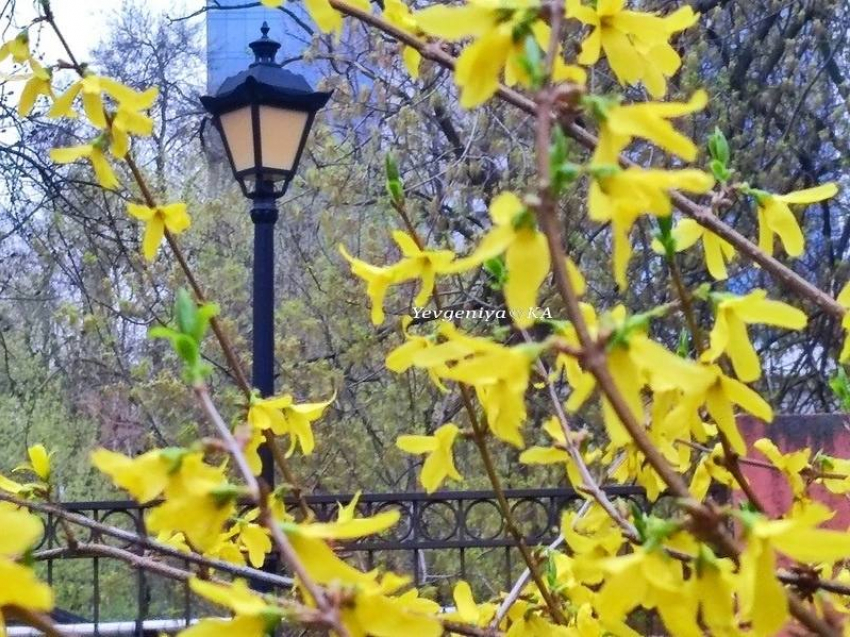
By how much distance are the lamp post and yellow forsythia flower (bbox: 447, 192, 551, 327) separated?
227cm

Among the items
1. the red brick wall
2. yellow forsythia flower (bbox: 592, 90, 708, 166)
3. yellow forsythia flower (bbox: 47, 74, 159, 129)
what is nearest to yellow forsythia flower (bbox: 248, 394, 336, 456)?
yellow forsythia flower (bbox: 47, 74, 159, 129)

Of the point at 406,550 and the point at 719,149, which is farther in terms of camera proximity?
the point at 406,550

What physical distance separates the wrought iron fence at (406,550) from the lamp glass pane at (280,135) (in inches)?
40.8

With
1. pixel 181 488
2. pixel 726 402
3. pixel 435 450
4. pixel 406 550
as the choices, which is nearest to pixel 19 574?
pixel 181 488

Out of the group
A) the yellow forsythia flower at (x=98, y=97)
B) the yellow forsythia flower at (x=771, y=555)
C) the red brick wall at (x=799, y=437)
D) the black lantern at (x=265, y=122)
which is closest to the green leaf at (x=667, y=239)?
the yellow forsythia flower at (x=771, y=555)

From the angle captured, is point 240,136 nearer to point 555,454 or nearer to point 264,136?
point 264,136

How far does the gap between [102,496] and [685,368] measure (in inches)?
288

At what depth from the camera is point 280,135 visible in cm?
296

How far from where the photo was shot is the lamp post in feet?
9.41

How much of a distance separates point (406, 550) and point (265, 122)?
181cm

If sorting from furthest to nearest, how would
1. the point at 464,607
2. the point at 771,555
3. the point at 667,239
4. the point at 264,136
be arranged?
the point at 264,136 → the point at 464,607 → the point at 667,239 → the point at 771,555

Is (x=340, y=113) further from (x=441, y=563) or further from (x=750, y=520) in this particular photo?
(x=750, y=520)

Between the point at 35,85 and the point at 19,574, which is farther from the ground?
the point at 35,85

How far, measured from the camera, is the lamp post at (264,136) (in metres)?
2.87
